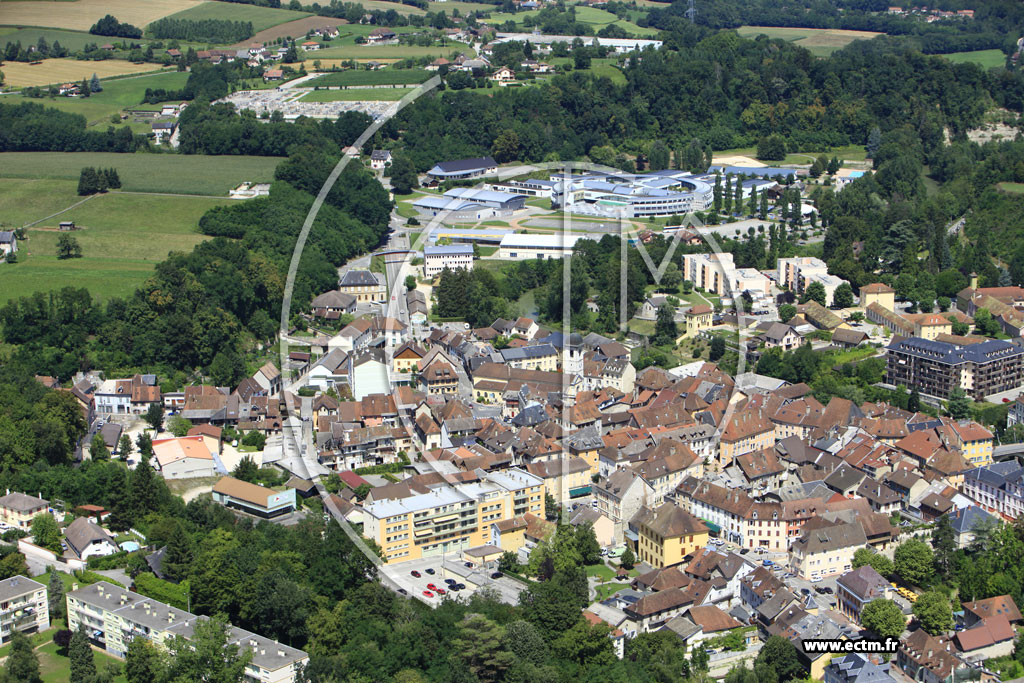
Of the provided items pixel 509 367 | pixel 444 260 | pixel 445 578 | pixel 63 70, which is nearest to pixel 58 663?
pixel 445 578

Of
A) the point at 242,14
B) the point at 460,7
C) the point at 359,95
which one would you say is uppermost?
the point at 460,7

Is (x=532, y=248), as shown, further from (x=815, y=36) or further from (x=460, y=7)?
(x=815, y=36)

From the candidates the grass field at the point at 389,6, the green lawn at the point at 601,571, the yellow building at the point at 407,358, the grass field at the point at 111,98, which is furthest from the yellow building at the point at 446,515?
the grass field at the point at 389,6

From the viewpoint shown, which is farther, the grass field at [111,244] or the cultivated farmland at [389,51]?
the cultivated farmland at [389,51]

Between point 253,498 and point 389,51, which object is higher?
point 389,51

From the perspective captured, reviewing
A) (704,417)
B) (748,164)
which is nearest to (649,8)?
(748,164)

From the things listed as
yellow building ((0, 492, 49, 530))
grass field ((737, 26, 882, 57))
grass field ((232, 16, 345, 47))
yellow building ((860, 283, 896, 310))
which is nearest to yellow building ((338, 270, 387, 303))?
yellow building ((860, 283, 896, 310))

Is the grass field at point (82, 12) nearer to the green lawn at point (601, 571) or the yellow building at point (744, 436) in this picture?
the yellow building at point (744, 436)

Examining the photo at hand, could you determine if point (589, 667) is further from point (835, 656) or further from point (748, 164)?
point (748, 164)
